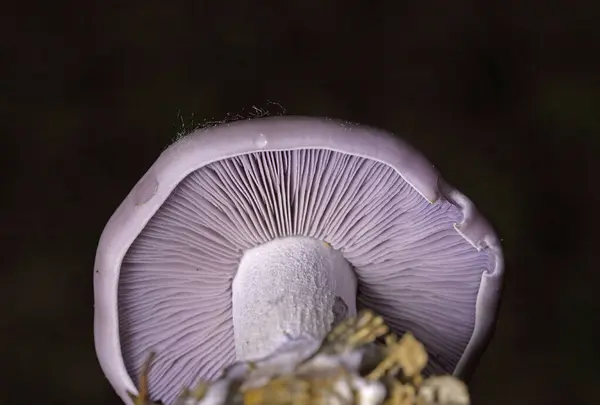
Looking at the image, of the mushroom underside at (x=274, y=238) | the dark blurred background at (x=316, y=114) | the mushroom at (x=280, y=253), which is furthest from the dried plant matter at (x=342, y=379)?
the dark blurred background at (x=316, y=114)

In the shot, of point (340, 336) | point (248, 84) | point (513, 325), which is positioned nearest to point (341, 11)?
point (248, 84)

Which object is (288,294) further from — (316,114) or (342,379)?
(316,114)

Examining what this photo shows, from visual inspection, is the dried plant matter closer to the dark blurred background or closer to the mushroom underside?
the mushroom underside

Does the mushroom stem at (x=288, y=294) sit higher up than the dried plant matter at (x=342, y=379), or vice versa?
the mushroom stem at (x=288, y=294)

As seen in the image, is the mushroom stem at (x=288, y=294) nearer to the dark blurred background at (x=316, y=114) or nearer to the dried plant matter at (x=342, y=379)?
the dried plant matter at (x=342, y=379)

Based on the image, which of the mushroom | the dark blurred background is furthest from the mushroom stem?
the dark blurred background

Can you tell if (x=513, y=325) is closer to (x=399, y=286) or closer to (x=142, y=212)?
(x=399, y=286)

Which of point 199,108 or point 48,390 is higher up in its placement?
point 199,108
